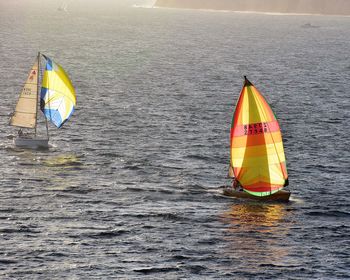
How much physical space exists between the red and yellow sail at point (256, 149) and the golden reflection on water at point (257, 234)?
1.91 metres

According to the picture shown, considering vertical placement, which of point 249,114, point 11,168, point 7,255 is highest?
point 249,114

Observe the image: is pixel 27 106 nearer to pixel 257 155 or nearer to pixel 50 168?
pixel 50 168

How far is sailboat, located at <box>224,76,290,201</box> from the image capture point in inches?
2579

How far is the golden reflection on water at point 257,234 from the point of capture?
181 feet

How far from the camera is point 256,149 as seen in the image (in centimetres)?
6612

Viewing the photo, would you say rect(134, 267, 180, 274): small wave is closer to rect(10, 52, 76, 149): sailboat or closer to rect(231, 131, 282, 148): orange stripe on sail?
rect(231, 131, 282, 148): orange stripe on sail

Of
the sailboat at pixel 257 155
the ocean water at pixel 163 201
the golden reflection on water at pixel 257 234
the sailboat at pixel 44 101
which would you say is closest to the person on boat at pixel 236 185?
the sailboat at pixel 257 155

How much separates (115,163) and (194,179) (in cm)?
855

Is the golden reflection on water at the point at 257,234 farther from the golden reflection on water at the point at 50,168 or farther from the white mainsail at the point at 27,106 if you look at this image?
the white mainsail at the point at 27,106

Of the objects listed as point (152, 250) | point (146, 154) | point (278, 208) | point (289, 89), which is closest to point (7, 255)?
point (152, 250)

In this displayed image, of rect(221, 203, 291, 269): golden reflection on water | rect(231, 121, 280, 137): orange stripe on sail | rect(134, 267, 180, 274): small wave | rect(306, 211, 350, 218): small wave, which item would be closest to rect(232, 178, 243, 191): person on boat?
rect(221, 203, 291, 269): golden reflection on water

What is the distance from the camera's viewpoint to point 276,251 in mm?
56312

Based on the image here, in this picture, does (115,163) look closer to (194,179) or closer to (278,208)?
(194,179)

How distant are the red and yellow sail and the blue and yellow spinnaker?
21.7 meters
